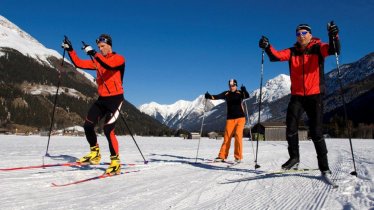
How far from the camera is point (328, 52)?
6.46 m

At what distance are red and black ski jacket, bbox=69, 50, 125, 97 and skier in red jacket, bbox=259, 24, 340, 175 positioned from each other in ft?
8.86

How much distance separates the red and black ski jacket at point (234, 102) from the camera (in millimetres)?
11062

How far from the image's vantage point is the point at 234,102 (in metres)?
11.1

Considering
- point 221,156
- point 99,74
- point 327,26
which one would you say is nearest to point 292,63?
point 327,26

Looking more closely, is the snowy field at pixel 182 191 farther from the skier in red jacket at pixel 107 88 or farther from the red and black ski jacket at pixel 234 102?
the red and black ski jacket at pixel 234 102

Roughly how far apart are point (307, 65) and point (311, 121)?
38.3 inches

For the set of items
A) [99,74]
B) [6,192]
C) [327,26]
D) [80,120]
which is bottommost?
[6,192]

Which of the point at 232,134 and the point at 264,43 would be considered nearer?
the point at 264,43

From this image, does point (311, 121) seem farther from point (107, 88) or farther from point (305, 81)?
point (107, 88)

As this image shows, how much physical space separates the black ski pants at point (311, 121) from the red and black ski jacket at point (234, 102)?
4086mm

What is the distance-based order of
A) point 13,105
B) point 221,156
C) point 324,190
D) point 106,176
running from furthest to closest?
1. point 13,105
2. point 221,156
3. point 106,176
4. point 324,190

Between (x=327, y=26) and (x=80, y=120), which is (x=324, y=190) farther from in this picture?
(x=80, y=120)

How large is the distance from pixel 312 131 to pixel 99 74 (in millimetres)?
4201

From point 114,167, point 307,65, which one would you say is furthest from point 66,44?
point 307,65
